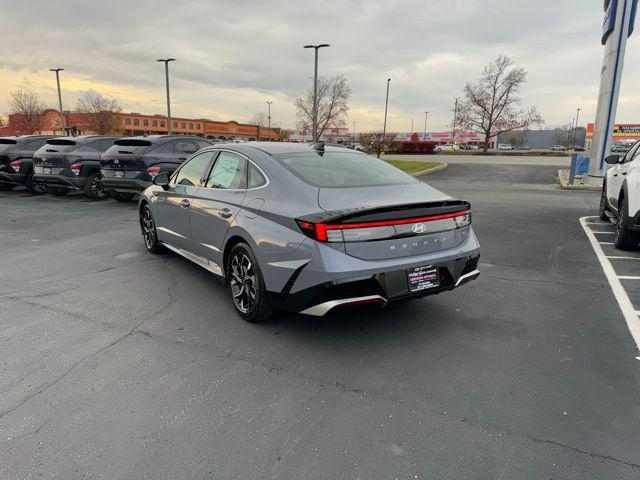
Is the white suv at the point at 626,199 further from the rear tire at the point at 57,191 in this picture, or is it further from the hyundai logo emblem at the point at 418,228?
the rear tire at the point at 57,191

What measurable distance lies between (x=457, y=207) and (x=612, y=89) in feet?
54.0

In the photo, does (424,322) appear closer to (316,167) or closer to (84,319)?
(316,167)

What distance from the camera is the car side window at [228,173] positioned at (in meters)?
4.15

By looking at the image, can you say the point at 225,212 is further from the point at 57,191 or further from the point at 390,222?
the point at 57,191

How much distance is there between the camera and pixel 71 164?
11.6 metres

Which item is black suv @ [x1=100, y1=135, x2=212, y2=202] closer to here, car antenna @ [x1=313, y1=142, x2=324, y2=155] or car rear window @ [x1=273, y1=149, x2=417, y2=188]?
car antenna @ [x1=313, y1=142, x2=324, y2=155]

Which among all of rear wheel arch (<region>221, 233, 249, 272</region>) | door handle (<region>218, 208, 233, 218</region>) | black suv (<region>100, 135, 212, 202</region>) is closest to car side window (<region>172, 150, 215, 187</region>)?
door handle (<region>218, 208, 233, 218</region>)

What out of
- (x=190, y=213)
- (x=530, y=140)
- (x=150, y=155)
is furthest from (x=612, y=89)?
(x=530, y=140)

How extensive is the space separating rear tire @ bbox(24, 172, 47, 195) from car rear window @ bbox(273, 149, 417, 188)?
1231 cm

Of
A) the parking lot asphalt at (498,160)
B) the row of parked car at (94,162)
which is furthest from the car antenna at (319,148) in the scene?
the parking lot asphalt at (498,160)

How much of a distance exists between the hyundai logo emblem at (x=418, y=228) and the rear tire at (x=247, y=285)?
1.28 metres

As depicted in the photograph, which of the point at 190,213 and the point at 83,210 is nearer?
the point at 190,213

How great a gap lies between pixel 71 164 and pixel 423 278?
1138cm

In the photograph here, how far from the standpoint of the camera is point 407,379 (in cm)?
298
